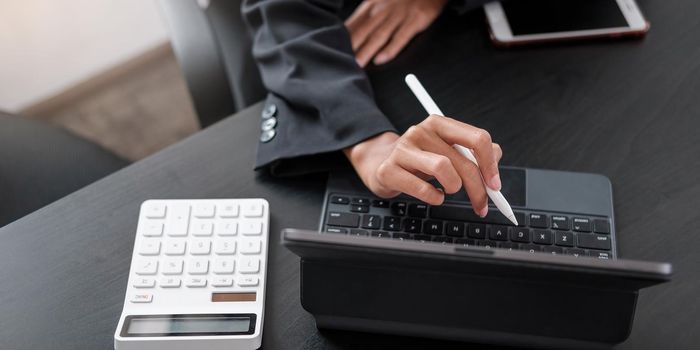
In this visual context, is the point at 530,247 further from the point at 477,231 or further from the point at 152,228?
the point at 152,228

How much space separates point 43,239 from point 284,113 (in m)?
0.30

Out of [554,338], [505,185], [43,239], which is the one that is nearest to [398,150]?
[505,185]

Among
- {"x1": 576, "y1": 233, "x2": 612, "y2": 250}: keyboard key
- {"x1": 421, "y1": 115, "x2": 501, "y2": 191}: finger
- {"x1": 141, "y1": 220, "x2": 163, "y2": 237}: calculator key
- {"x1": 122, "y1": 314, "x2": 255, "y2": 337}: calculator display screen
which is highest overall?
{"x1": 421, "y1": 115, "x2": 501, "y2": 191}: finger

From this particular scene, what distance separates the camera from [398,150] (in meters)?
0.72

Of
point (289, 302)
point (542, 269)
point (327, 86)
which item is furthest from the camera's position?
point (327, 86)

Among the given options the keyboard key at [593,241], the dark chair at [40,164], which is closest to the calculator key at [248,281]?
the keyboard key at [593,241]

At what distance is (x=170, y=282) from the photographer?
2.28 feet

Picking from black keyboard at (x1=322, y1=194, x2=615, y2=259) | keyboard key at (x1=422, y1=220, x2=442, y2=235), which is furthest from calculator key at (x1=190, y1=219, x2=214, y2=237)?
keyboard key at (x1=422, y1=220, x2=442, y2=235)

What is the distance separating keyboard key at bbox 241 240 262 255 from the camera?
0.72 metres

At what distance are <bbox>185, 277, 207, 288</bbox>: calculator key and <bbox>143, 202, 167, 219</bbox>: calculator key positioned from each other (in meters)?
0.09

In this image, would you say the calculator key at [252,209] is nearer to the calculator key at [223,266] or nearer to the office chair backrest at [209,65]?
the calculator key at [223,266]

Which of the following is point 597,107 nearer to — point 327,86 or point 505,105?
point 505,105

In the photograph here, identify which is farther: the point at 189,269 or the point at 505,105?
the point at 505,105

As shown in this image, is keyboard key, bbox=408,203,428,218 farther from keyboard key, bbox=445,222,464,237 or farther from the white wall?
the white wall
